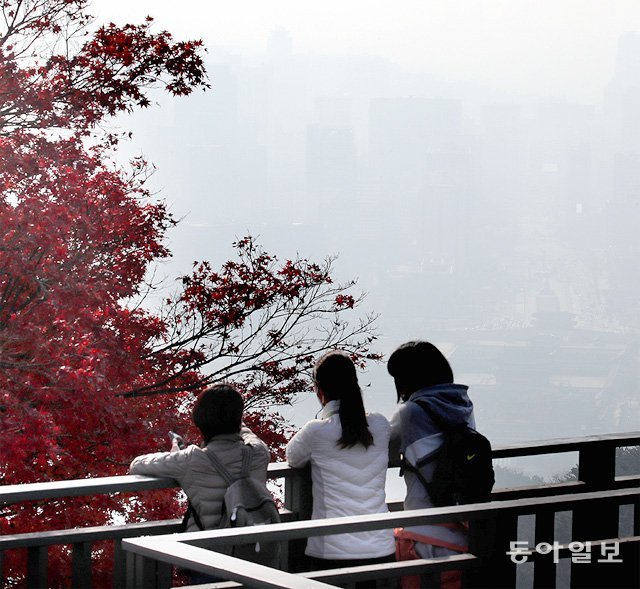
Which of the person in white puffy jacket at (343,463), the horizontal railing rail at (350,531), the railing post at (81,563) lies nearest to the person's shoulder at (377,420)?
the person in white puffy jacket at (343,463)

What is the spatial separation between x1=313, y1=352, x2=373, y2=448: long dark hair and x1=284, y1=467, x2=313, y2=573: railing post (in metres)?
0.22

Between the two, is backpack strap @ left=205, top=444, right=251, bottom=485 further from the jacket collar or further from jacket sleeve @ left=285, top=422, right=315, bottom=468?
the jacket collar

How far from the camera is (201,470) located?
3.11m

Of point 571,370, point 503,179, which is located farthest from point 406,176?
point 571,370

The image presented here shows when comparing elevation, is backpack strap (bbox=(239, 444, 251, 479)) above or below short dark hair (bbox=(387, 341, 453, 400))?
below

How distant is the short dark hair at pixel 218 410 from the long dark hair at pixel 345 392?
12.8 inches

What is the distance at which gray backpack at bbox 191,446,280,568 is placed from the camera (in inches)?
122

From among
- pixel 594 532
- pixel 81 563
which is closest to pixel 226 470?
pixel 81 563

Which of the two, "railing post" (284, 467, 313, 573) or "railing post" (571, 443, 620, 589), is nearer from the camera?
"railing post" (571, 443, 620, 589)

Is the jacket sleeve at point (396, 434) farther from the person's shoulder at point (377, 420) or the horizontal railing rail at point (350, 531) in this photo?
the horizontal railing rail at point (350, 531)

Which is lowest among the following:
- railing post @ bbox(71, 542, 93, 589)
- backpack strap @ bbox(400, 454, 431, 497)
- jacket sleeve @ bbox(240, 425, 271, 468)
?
railing post @ bbox(71, 542, 93, 589)

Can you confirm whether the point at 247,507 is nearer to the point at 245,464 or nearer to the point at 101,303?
the point at 245,464

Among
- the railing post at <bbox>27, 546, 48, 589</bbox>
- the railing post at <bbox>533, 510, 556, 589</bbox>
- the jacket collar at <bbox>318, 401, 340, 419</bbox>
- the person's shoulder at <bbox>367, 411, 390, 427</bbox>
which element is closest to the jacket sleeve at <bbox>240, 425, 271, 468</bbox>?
the jacket collar at <bbox>318, 401, 340, 419</bbox>

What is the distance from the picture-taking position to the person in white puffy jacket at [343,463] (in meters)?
3.28
